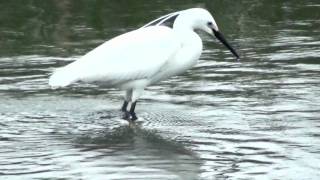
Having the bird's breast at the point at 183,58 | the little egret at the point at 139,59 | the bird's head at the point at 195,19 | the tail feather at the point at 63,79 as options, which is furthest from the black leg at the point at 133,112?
the bird's head at the point at 195,19

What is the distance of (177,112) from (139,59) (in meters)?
0.74

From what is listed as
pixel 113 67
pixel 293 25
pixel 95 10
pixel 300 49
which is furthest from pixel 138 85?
pixel 95 10

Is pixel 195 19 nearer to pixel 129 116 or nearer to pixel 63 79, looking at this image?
pixel 129 116

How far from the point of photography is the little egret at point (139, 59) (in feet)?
30.8

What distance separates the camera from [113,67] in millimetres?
9430

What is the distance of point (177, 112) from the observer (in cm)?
980

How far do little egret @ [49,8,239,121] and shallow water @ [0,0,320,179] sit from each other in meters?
0.41

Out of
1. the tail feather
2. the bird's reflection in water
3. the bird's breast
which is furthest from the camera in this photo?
the bird's breast

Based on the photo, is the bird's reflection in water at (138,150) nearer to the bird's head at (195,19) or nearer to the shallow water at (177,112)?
the shallow water at (177,112)

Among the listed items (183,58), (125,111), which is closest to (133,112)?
(125,111)

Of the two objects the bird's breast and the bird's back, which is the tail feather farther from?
the bird's breast

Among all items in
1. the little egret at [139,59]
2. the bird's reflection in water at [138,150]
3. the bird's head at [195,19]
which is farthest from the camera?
the bird's head at [195,19]

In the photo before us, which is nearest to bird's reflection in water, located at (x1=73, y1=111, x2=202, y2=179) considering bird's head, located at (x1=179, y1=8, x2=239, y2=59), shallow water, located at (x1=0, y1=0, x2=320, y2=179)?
shallow water, located at (x1=0, y1=0, x2=320, y2=179)

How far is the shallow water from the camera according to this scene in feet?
25.3
